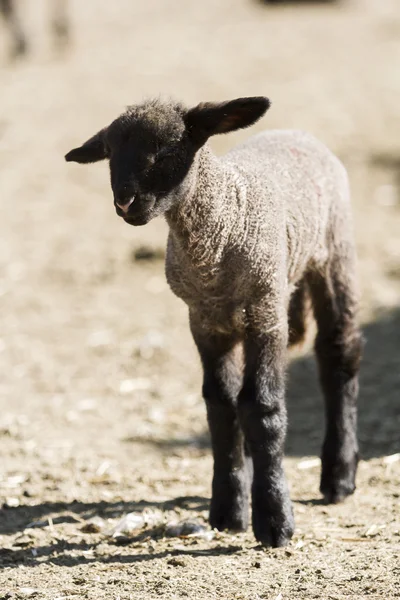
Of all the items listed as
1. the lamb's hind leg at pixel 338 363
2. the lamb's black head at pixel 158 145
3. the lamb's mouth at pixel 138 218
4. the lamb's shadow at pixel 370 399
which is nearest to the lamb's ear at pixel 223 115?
the lamb's black head at pixel 158 145

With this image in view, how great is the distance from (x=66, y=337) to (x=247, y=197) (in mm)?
5076

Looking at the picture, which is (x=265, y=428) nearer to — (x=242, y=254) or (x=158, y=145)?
(x=242, y=254)

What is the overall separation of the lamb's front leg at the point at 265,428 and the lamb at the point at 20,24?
1585 cm

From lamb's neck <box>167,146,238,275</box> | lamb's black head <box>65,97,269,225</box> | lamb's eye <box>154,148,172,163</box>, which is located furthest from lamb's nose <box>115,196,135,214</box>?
lamb's neck <box>167,146,238,275</box>

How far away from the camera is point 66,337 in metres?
10.6

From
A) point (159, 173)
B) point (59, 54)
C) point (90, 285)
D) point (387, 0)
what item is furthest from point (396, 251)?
point (387, 0)

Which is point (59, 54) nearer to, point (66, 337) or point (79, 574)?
point (66, 337)

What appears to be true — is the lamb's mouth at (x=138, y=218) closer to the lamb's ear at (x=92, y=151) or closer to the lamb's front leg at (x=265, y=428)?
the lamb's ear at (x=92, y=151)

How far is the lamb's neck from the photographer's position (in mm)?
5613

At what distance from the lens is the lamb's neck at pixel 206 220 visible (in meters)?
5.61

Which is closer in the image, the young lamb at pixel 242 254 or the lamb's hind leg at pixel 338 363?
the young lamb at pixel 242 254

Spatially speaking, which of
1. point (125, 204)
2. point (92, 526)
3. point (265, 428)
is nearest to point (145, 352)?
point (92, 526)

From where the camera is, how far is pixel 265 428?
19.1ft

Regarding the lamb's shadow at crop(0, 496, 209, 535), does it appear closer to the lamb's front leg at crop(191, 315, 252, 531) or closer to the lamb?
the lamb's front leg at crop(191, 315, 252, 531)
